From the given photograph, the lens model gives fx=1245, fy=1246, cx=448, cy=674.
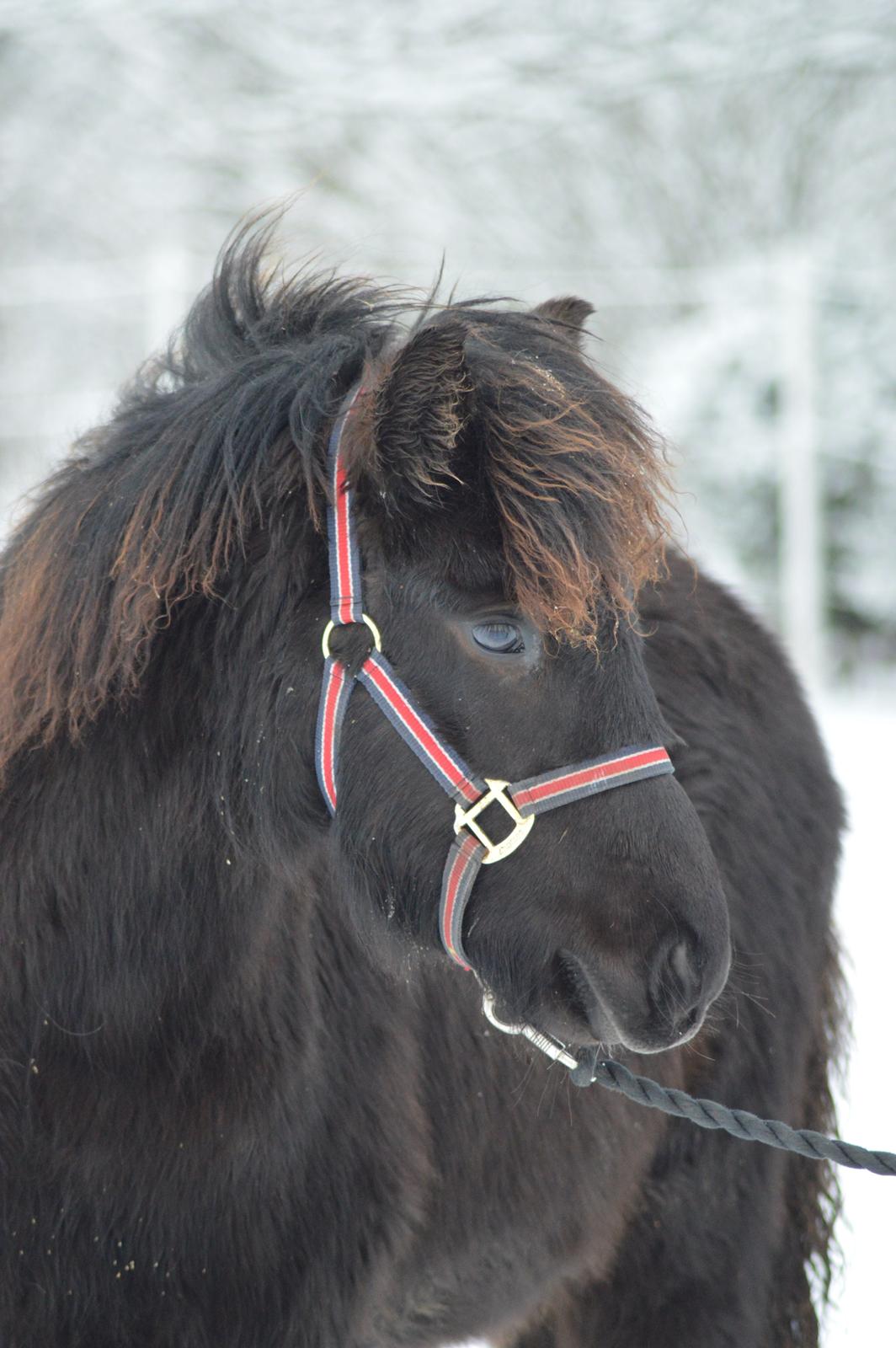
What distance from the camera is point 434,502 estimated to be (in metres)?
1.78

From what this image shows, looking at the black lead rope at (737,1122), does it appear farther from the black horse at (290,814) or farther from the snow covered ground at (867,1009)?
the snow covered ground at (867,1009)

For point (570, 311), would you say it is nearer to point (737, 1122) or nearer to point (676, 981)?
point (676, 981)

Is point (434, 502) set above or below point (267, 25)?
below

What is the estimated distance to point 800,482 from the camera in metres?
11.1

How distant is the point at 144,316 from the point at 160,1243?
10015mm

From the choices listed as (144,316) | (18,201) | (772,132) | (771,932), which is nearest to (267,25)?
(18,201)

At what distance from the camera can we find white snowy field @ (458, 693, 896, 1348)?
142 inches

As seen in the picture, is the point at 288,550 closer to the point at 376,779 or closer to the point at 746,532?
the point at 376,779

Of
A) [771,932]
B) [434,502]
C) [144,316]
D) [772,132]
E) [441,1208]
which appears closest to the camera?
[434,502]

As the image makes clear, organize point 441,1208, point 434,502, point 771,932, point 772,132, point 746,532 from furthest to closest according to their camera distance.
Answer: point 772,132 < point 746,532 < point 771,932 < point 441,1208 < point 434,502

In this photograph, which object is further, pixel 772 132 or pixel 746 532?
pixel 772 132

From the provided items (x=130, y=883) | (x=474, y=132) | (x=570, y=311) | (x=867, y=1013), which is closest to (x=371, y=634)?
(x=130, y=883)

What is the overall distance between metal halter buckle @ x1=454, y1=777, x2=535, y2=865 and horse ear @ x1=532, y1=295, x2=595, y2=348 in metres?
0.86

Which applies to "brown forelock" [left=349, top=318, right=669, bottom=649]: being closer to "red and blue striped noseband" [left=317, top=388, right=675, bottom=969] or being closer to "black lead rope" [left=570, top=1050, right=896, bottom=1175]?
"red and blue striped noseband" [left=317, top=388, right=675, bottom=969]
